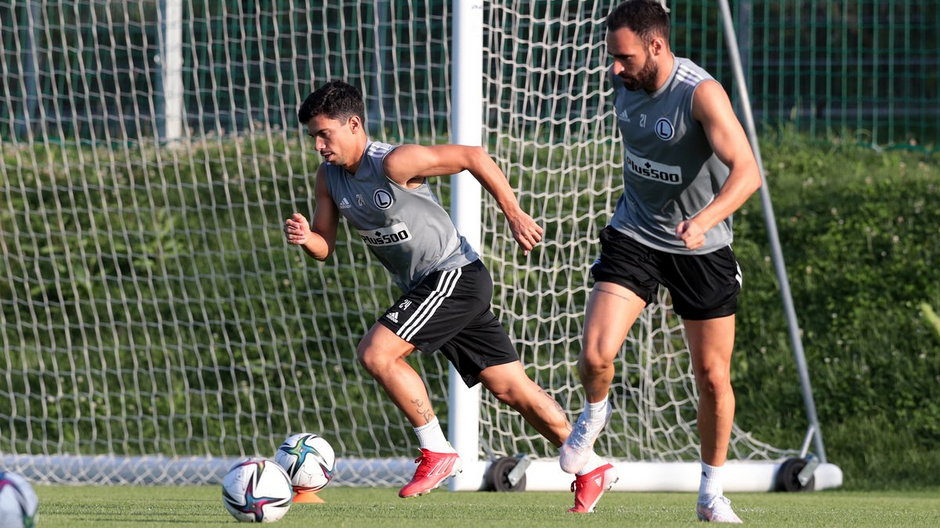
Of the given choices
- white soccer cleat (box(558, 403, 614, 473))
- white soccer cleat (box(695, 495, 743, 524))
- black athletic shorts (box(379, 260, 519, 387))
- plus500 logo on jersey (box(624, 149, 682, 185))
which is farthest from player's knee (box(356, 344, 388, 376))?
white soccer cleat (box(695, 495, 743, 524))

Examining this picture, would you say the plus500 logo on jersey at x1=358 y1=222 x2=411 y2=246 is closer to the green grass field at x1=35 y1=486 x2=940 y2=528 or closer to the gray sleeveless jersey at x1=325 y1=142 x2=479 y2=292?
the gray sleeveless jersey at x1=325 y1=142 x2=479 y2=292

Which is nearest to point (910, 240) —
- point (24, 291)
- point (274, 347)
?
point (274, 347)

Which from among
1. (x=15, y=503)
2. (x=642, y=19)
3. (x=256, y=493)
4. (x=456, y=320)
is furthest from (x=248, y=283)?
(x=15, y=503)

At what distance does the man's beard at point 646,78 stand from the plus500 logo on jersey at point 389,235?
126cm

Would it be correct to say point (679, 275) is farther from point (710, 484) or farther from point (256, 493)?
point (256, 493)

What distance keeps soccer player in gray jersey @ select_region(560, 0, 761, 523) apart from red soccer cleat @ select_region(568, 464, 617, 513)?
35cm

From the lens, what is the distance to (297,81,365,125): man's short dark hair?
5625 millimetres

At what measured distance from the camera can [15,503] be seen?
3627mm

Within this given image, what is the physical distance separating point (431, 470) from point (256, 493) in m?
1.22

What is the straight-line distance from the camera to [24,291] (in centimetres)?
1103

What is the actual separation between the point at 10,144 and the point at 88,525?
23.9ft

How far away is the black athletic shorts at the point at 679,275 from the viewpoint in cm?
501

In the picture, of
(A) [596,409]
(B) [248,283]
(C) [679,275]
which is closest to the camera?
(C) [679,275]

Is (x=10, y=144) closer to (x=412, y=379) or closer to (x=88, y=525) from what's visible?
(x=412, y=379)
